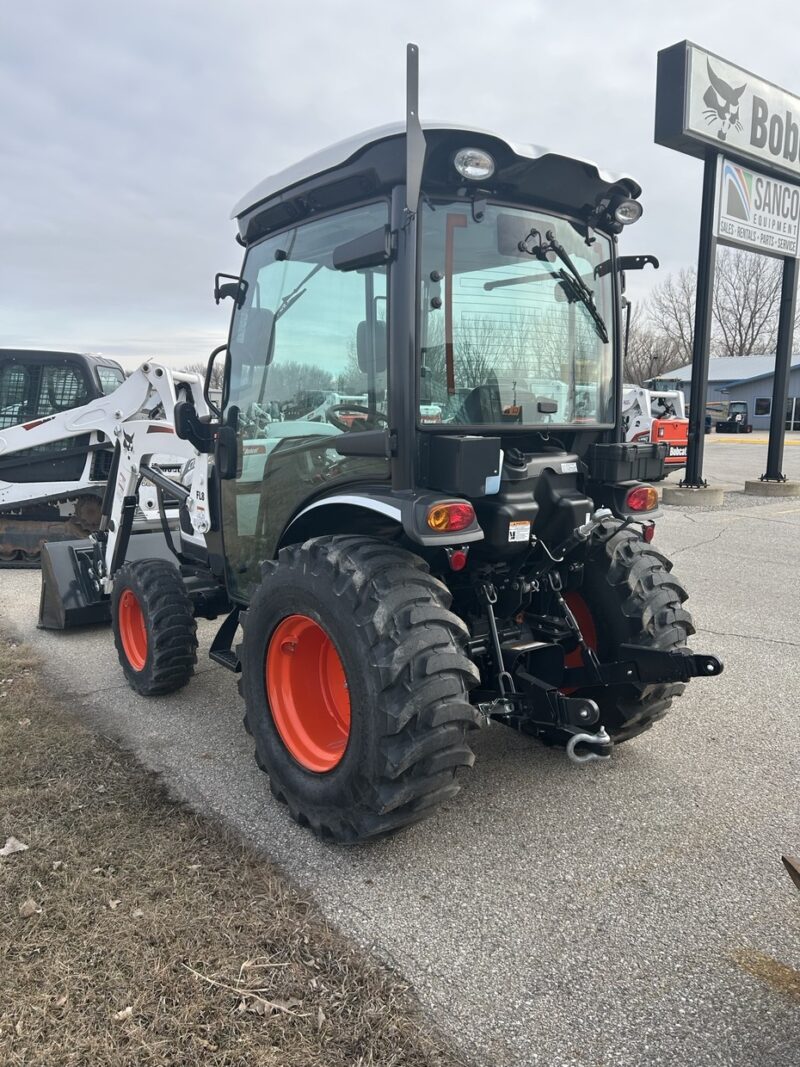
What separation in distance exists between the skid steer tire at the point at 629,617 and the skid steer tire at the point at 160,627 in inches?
86.9

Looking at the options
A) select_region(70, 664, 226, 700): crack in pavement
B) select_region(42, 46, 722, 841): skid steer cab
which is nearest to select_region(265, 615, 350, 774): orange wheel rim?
select_region(42, 46, 722, 841): skid steer cab

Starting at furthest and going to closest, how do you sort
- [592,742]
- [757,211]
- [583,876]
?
[757,211]
[592,742]
[583,876]

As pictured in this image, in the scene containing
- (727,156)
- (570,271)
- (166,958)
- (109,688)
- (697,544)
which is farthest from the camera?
(727,156)

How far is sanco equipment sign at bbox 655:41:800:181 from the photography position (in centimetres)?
1131

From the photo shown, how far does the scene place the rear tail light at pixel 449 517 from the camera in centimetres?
261

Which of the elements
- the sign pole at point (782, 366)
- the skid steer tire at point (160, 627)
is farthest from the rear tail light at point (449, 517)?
the sign pole at point (782, 366)

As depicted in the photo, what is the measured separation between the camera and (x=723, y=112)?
11.9m

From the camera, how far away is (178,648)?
4367 millimetres

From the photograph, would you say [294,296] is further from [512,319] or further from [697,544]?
[697,544]

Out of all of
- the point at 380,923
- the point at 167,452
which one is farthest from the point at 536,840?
the point at 167,452

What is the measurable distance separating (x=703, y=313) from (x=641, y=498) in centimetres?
1056

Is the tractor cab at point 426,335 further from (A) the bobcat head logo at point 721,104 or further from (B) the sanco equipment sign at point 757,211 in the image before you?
(B) the sanco equipment sign at point 757,211

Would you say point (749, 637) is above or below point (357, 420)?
below

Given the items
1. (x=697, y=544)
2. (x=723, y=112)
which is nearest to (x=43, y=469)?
(x=697, y=544)
